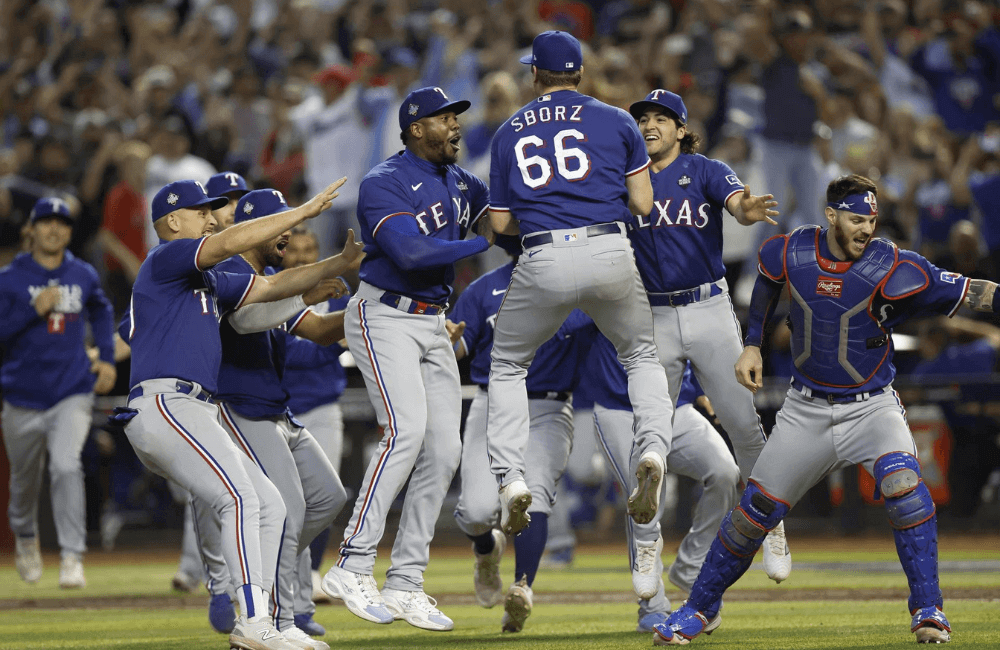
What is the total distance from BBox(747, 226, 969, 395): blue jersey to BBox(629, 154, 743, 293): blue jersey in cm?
93

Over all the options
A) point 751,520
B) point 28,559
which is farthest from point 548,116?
point 28,559

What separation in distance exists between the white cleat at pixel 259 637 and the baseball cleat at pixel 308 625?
131 cm

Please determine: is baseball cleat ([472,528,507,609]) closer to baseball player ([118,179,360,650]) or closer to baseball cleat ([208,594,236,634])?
baseball cleat ([208,594,236,634])

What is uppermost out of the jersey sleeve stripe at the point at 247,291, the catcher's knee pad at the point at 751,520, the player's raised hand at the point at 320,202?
the player's raised hand at the point at 320,202

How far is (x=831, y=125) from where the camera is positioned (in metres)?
14.9

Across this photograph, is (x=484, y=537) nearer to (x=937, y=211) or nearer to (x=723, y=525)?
(x=723, y=525)

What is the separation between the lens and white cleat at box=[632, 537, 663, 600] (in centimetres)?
730

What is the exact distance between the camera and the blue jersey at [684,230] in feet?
24.6

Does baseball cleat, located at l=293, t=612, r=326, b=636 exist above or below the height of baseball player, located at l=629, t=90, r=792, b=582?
below

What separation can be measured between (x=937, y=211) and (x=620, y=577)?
566cm

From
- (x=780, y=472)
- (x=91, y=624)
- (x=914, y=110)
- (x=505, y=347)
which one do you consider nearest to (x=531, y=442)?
(x=505, y=347)

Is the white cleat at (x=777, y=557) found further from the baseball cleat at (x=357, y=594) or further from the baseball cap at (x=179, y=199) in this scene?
the baseball cap at (x=179, y=199)

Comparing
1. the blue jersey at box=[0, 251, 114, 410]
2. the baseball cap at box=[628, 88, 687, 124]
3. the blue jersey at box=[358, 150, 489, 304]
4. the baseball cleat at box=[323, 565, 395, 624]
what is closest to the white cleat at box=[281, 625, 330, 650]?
the baseball cleat at box=[323, 565, 395, 624]

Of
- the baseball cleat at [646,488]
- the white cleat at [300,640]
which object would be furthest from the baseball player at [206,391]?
the baseball cleat at [646,488]
